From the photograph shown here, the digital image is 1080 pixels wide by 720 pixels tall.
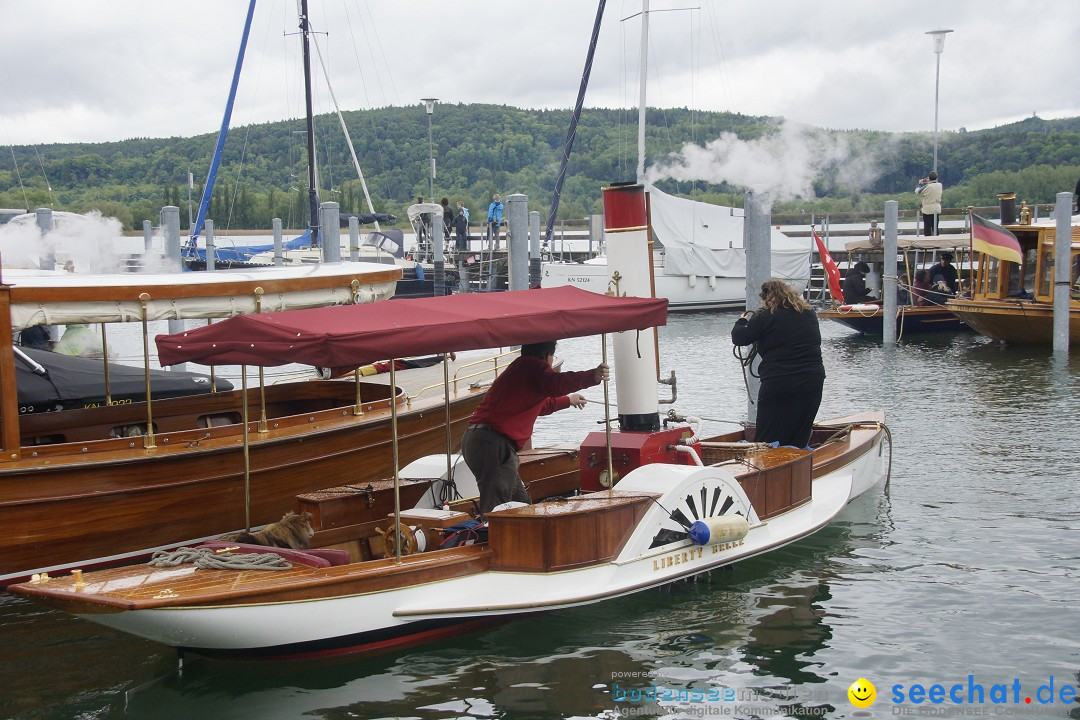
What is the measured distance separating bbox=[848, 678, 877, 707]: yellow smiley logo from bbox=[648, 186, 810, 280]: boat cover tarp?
28288mm

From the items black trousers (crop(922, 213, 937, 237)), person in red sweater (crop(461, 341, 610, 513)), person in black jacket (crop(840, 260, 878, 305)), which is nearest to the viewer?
person in red sweater (crop(461, 341, 610, 513))

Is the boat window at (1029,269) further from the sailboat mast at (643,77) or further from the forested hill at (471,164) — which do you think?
the forested hill at (471,164)

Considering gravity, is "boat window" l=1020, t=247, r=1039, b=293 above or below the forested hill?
below

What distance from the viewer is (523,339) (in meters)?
7.16

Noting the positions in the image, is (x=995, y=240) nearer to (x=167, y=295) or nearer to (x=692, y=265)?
(x=692, y=265)

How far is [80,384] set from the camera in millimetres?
10281

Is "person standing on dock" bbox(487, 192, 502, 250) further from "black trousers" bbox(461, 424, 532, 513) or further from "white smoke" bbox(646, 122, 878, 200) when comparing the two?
"black trousers" bbox(461, 424, 532, 513)

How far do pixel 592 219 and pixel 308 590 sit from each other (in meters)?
34.4

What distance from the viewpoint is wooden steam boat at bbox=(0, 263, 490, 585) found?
8.30m

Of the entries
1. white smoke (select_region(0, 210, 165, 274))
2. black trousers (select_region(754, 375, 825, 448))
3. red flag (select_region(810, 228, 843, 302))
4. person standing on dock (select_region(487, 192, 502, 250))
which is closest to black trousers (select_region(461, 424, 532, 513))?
black trousers (select_region(754, 375, 825, 448))

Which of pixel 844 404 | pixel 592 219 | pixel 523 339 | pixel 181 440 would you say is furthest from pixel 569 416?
pixel 592 219

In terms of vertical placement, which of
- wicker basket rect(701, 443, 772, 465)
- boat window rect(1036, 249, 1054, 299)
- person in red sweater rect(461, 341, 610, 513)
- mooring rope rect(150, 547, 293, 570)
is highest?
boat window rect(1036, 249, 1054, 299)

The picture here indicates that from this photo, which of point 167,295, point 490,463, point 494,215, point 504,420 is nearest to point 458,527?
point 490,463

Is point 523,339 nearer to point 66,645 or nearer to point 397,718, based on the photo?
point 397,718
